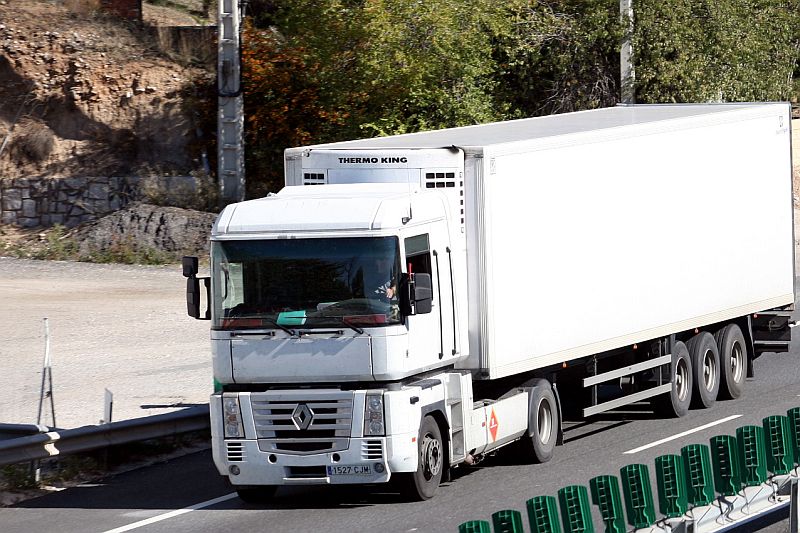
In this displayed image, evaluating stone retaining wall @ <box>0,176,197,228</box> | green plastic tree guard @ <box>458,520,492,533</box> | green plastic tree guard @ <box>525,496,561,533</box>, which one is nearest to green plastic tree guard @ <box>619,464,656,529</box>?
green plastic tree guard @ <box>525,496,561,533</box>

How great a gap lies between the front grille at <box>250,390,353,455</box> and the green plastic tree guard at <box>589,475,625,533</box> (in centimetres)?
371

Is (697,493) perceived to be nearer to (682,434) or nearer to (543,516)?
(543,516)

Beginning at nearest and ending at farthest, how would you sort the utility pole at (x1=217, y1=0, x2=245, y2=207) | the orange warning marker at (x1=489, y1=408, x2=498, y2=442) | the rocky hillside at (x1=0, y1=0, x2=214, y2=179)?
the orange warning marker at (x1=489, y1=408, x2=498, y2=442) → the utility pole at (x1=217, y1=0, x2=245, y2=207) → the rocky hillside at (x1=0, y1=0, x2=214, y2=179)

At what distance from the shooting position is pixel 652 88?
36.4 m

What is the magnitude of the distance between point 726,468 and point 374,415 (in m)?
3.23

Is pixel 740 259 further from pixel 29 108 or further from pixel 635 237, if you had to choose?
pixel 29 108

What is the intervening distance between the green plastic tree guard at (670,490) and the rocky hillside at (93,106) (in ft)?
85.8

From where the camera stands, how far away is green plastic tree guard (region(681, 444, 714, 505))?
9656 millimetres

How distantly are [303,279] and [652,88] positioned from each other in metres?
25.6

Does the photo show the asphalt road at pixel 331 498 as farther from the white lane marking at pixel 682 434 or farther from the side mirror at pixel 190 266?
the side mirror at pixel 190 266

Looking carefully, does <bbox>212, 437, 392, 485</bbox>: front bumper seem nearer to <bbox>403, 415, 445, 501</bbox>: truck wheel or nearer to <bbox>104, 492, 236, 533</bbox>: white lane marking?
<bbox>403, 415, 445, 501</bbox>: truck wheel

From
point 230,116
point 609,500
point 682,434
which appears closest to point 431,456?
point 609,500

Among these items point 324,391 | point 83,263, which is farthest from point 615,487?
point 83,263

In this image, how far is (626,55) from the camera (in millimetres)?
35375
